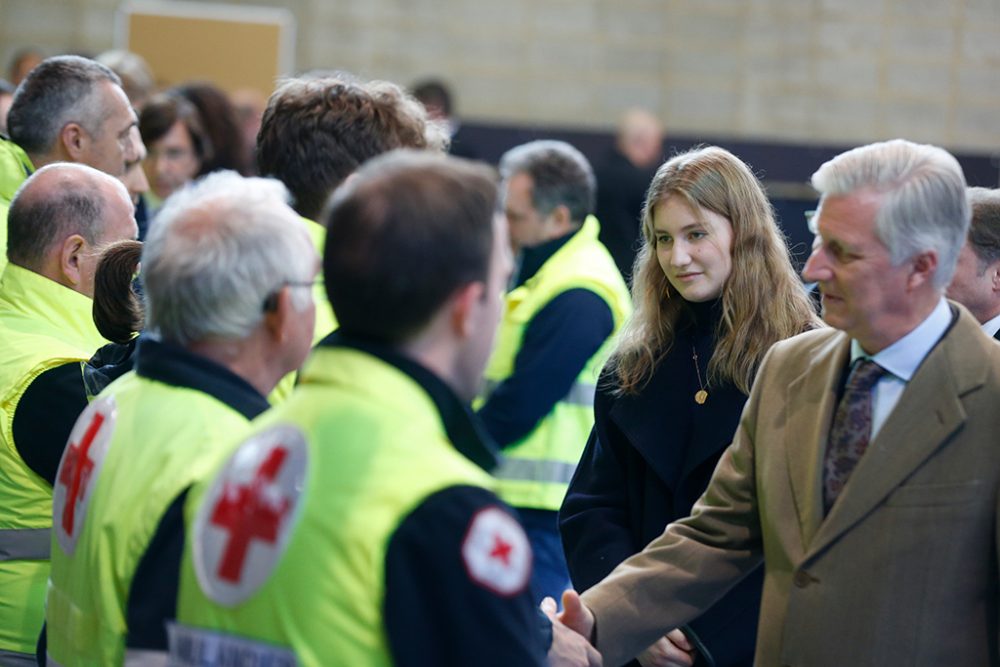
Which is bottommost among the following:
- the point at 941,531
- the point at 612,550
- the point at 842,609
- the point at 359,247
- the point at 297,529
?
the point at 612,550

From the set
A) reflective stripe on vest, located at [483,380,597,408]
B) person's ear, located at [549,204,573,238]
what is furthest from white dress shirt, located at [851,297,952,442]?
person's ear, located at [549,204,573,238]

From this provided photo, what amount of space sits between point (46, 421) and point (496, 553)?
161cm

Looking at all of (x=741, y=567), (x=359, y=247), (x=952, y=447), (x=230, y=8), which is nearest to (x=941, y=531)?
(x=952, y=447)

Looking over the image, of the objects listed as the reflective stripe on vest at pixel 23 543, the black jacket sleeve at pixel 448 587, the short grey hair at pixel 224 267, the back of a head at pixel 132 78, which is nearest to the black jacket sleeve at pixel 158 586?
the short grey hair at pixel 224 267

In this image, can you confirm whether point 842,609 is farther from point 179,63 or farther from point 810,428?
point 179,63

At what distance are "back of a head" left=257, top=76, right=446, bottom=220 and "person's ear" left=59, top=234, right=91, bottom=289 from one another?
0.54 m

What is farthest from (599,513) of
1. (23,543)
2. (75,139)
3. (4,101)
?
(4,101)

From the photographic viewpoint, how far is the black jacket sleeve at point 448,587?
5.13ft

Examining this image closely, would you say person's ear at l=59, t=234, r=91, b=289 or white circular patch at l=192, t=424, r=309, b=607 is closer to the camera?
white circular patch at l=192, t=424, r=309, b=607

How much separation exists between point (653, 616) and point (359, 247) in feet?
4.01

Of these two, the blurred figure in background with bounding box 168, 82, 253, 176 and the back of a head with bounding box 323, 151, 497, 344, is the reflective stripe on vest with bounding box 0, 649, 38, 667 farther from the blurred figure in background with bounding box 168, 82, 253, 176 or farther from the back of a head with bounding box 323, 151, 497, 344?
the blurred figure in background with bounding box 168, 82, 253, 176

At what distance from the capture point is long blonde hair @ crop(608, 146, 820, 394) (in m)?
2.97

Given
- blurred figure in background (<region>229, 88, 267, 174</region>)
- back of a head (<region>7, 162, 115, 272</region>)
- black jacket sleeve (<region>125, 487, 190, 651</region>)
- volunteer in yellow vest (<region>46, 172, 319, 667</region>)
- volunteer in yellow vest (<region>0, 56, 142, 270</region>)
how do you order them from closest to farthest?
black jacket sleeve (<region>125, 487, 190, 651</region>), volunteer in yellow vest (<region>46, 172, 319, 667</region>), back of a head (<region>7, 162, 115, 272</region>), volunteer in yellow vest (<region>0, 56, 142, 270</region>), blurred figure in background (<region>229, 88, 267, 174</region>)

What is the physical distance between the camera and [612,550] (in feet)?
9.71
